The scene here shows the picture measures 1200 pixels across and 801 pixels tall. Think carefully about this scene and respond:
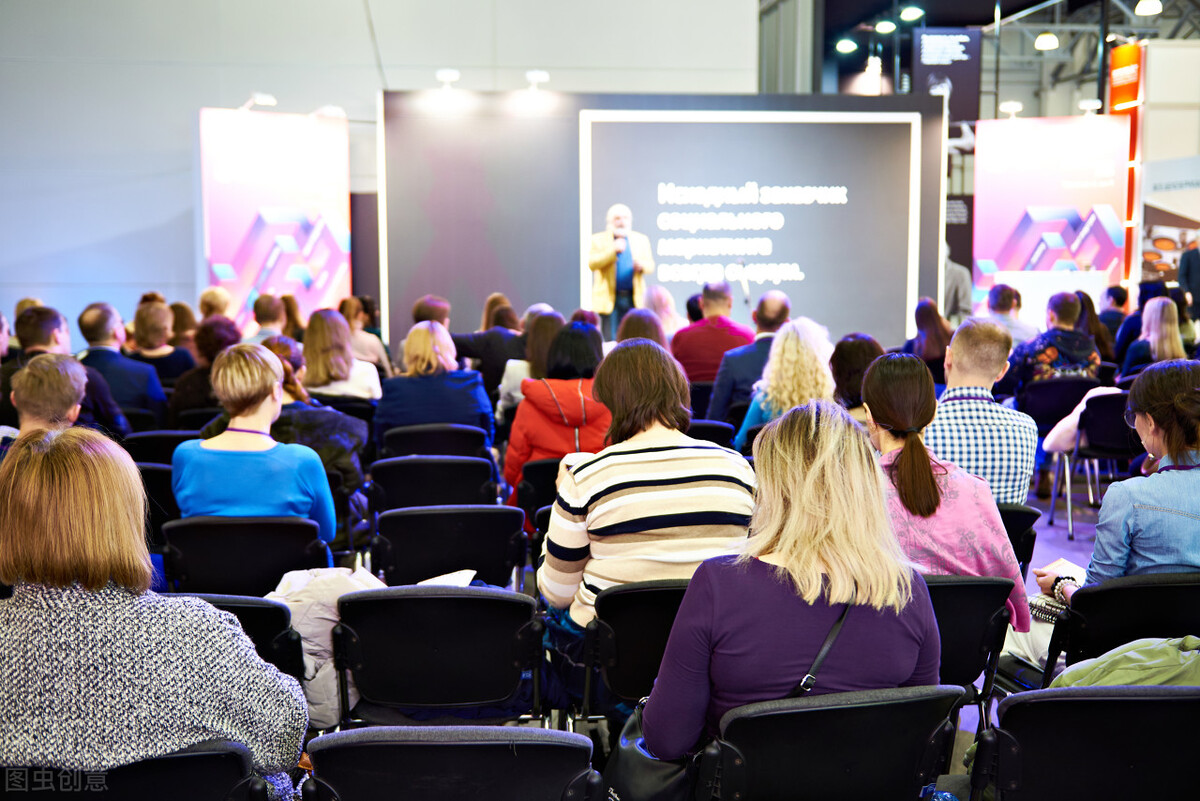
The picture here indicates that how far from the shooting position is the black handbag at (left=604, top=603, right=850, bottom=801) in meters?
1.74

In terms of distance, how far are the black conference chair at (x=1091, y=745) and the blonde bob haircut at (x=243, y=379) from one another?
2.47m

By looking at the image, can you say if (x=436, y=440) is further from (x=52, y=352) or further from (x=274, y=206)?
(x=274, y=206)

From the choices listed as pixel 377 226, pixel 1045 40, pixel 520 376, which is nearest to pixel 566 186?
pixel 377 226

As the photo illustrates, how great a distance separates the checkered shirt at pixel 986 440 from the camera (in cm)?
335

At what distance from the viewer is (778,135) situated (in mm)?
10633

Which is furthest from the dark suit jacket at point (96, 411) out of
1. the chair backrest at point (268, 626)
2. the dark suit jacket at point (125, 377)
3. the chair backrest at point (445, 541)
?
the chair backrest at point (268, 626)

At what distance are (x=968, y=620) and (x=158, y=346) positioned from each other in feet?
18.1

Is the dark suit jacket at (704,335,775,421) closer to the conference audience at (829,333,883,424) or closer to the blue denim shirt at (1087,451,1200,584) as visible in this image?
the conference audience at (829,333,883,424)

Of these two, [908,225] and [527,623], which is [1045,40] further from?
[527,623]

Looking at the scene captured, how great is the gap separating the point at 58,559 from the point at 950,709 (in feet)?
5.10

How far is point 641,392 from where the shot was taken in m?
2.72

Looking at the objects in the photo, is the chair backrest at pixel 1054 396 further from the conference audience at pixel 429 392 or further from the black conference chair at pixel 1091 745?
the black conference chair at pixel 1091 745

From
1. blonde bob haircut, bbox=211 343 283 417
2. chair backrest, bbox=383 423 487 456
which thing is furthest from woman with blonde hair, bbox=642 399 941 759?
chair backrest, bbox=383 423 487 456

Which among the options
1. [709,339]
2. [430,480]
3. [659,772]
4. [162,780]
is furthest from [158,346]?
[659,772]
